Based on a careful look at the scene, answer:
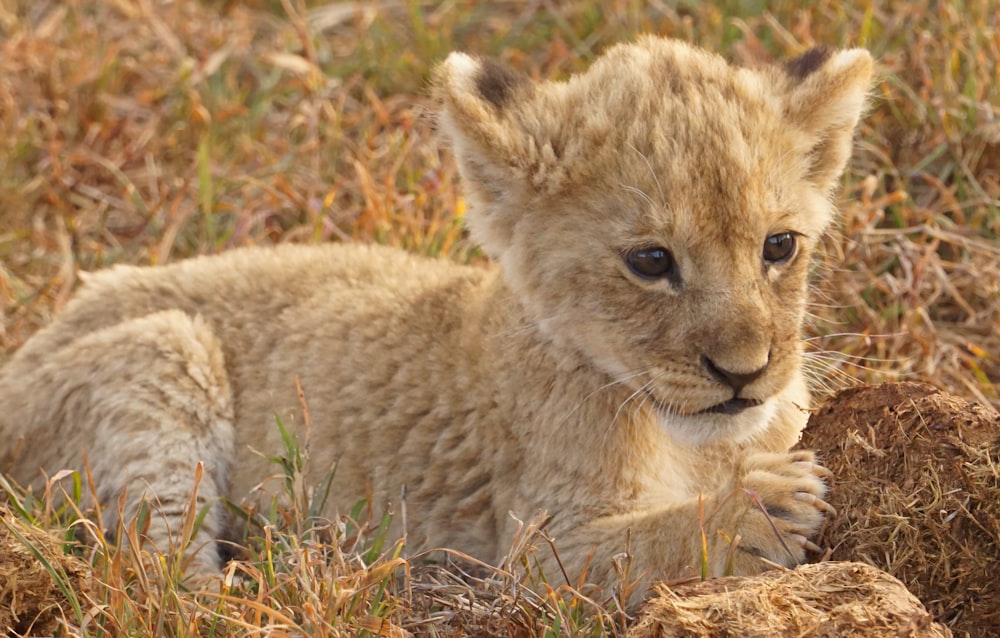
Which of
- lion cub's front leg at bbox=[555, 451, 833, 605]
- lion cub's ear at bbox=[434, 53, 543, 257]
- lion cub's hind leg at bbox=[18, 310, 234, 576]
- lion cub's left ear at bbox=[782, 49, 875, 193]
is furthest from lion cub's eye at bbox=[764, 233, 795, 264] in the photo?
lion cub's hind leg at bbox=[18, 310, 234, 576]

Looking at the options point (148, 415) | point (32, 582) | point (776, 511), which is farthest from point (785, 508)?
point (148, 415)

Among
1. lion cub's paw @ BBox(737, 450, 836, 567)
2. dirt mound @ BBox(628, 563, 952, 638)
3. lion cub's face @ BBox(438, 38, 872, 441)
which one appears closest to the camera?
dirt mound @ BBox(628, 563, 952, 638)

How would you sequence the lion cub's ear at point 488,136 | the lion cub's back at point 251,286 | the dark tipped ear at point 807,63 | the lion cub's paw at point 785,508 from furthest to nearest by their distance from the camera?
the lion cub's back at point 251,286 → the dark tipped ear at point 807,63 → the lion cub's ear at point 488,136 → the lion cub's paw at point 785,508

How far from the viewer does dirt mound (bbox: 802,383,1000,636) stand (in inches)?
141

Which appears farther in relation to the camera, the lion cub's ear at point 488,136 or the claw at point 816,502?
the lion cub's ear at point 488,136

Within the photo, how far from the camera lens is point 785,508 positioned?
3828 millimetres

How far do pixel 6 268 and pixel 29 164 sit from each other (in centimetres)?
92

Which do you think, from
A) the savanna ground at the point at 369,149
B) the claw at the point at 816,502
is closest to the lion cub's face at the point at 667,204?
the claw at the point at 816,502

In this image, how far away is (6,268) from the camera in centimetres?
709

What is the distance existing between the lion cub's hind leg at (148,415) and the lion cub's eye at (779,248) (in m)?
2.26

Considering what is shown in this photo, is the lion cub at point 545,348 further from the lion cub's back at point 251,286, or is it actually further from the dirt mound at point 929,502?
the dirt mound at point 929,502

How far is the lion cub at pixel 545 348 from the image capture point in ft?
13.4

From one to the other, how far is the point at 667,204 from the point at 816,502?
3.25ft

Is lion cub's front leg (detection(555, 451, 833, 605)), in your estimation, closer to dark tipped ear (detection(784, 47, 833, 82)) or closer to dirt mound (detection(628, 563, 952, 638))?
dirt mound (detection(628, 563, 952, 638))
